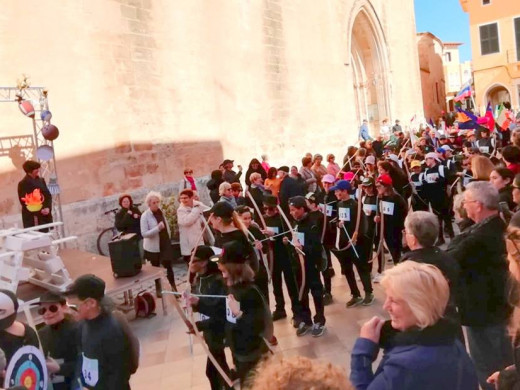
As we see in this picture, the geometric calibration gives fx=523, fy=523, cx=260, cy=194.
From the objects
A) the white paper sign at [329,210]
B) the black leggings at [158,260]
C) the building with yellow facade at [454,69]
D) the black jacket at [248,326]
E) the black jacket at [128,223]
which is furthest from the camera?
the building with yellow facade at [454,69]

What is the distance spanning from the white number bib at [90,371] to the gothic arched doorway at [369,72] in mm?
21455

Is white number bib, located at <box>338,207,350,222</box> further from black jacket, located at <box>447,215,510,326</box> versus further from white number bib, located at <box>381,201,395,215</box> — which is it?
black jacket, located at <box>447,215,510,326</box>

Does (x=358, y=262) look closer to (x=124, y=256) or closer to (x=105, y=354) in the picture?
(x=124, y=256)

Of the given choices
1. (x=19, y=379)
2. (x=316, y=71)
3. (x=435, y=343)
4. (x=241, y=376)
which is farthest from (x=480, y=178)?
(x=316, y=71)

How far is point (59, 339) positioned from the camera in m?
3.34

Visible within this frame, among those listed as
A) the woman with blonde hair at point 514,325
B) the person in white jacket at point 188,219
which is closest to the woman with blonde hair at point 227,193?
the person in white jacket at point 188,219

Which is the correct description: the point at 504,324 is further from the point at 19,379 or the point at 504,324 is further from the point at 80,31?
the point at 80,31

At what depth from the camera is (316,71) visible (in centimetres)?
1805

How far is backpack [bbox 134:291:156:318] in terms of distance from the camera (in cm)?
696

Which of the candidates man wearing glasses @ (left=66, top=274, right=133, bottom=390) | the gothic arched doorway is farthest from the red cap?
the gothic arched doorway

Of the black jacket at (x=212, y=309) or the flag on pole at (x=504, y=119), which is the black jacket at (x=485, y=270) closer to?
the black jacket at (x=212, y=309)

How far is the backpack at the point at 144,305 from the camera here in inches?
274

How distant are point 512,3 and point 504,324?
3056 centimetres

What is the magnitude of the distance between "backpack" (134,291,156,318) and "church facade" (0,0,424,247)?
335cm
